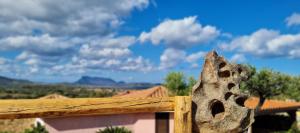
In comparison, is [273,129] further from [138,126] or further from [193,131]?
[193,131]

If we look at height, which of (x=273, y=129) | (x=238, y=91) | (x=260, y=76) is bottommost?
(x=273, y=129)

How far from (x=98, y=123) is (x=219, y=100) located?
1745cm

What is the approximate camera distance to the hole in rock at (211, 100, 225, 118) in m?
5.95

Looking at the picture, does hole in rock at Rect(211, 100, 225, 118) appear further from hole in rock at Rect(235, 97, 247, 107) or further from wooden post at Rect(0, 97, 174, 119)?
wooden post at Rect(0, 97, 174, 119)

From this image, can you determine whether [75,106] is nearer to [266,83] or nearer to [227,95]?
[227,95]

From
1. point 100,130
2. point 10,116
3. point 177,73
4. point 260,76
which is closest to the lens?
point 10,116

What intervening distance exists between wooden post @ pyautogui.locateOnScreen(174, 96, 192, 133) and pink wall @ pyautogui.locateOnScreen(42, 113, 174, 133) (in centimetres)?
1634

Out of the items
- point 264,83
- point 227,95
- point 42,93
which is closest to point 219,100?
point 227,95

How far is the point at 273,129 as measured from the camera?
106 ft

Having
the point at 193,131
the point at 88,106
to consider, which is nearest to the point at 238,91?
the point at 193,131

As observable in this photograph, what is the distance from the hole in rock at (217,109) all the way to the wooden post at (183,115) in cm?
53

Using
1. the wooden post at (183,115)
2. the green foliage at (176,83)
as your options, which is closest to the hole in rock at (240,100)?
the wooden post at (183,115)

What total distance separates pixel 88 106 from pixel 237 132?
7.78 feet

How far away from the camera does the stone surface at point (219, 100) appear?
5.82 m
